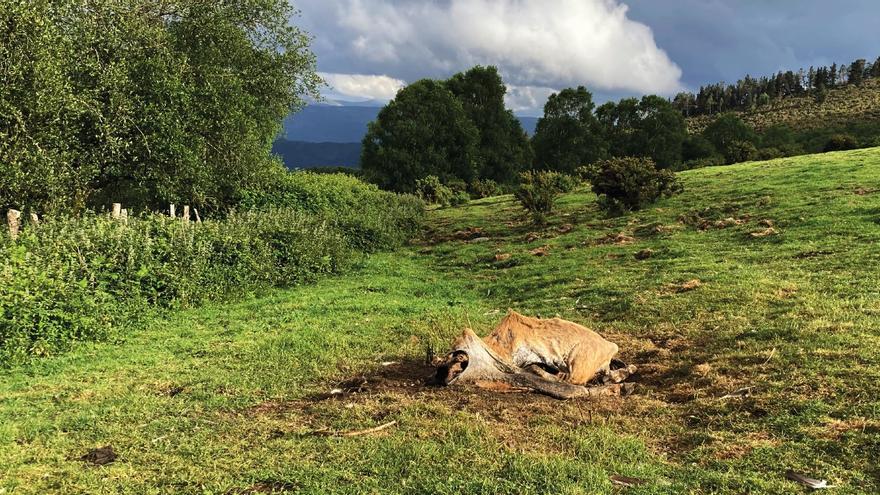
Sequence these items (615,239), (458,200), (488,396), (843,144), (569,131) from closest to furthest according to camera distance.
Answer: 1. (488,396)
2. (615,239)
3. (843,144)
4. (458,200)
5. (569,131)

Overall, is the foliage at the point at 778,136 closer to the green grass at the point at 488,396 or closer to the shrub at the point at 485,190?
the shrub at the point at 485,190

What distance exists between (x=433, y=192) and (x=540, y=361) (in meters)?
37.7

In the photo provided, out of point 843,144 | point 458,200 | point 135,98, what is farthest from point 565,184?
point 135,98

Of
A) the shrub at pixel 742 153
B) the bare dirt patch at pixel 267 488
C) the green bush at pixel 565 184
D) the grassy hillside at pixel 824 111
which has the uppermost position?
the grassy hillside at pixel 824 111

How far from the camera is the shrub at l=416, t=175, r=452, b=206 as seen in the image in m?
40.8

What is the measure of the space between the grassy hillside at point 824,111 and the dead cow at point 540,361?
80355 mm

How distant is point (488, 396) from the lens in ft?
23.1

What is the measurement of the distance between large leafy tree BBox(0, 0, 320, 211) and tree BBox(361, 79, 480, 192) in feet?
113

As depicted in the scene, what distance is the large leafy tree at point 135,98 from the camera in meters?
13.7

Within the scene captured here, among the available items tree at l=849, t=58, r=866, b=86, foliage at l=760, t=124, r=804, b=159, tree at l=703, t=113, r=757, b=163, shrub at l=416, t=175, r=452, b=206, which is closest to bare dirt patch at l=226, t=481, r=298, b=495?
shrub at l=416, t=175, r=452, b=206

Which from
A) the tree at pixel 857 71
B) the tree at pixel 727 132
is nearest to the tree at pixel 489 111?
the tree at pixel 727 132

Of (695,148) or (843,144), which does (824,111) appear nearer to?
(695,148)

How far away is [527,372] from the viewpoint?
737 centimetres

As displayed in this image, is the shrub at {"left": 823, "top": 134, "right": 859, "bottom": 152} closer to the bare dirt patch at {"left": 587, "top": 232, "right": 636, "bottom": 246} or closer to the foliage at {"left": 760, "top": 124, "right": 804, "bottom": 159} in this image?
the foliage at {"left": 760, "top": 124, "right": 804, "bottom": 159}
